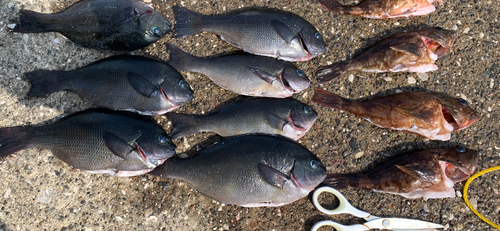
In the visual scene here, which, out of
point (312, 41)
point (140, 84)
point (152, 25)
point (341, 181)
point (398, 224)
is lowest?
point (398, 224)

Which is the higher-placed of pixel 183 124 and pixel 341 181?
pixel 183 124

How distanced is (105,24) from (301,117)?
2374mm

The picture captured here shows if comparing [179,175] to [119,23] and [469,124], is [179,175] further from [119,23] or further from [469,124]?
[469,124]

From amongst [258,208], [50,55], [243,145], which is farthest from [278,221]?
[50,55]

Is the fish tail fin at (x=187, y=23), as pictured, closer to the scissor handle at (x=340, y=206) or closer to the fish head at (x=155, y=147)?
the fish head at (x=155, y=147)

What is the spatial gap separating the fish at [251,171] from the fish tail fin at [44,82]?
143cm

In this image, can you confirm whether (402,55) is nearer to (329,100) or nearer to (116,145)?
(329,100)

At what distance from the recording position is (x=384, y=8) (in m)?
3.70

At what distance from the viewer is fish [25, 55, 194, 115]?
3.26 metres

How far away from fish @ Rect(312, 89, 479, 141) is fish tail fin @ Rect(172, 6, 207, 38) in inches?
62.7

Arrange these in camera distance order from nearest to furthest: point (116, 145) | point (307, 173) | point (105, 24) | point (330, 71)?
1. point (116, 145)
2. point (307, 173)
3. point (105, 24)
4. point (330, 71)

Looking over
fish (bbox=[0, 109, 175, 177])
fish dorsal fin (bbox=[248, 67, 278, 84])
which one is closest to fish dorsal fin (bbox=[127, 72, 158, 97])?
fish (bbox=[0, 109, 175, 177])

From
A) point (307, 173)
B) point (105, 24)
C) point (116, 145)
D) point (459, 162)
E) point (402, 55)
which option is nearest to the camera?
point (116, 145)

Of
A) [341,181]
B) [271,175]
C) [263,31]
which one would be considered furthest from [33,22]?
[341,181]
